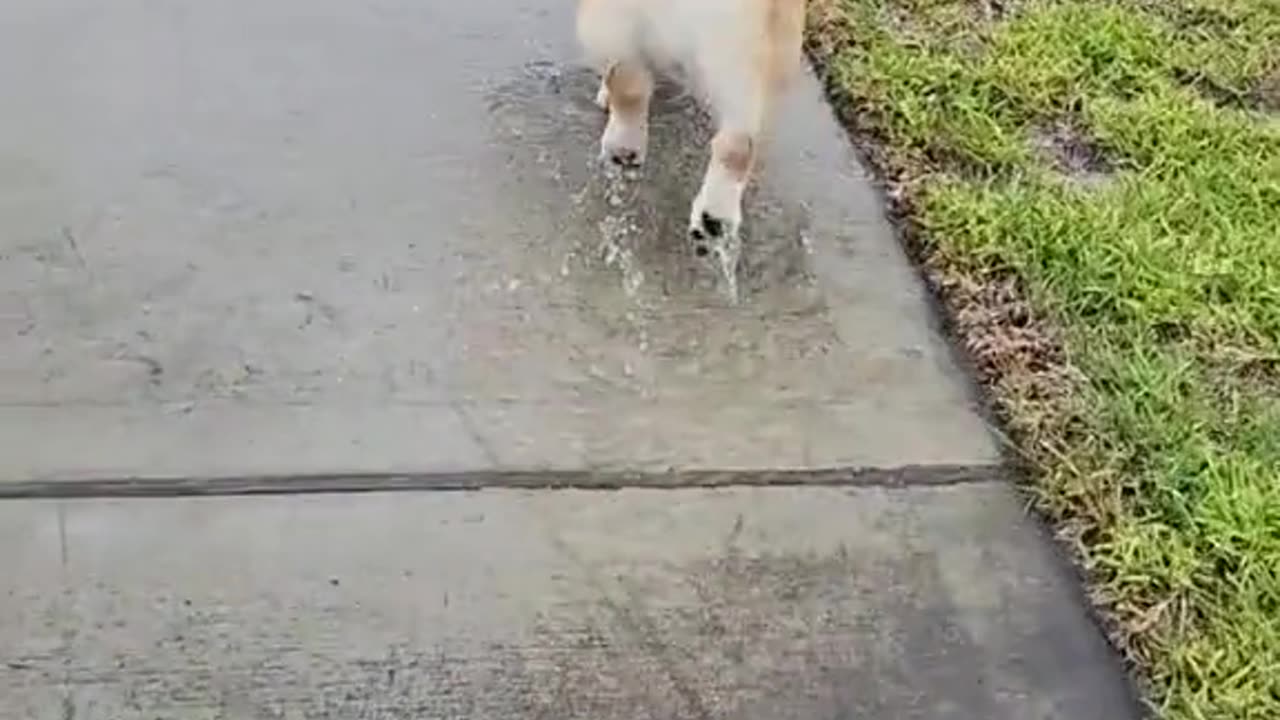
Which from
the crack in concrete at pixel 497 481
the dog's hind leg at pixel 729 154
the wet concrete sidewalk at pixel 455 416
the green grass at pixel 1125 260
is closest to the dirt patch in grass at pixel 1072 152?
the green grass at pixel 1125 260

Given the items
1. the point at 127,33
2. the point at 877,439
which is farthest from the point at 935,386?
the point at 127,33

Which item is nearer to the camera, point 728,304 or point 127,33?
point 728,304

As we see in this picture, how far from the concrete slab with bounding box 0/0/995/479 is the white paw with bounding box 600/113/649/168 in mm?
45

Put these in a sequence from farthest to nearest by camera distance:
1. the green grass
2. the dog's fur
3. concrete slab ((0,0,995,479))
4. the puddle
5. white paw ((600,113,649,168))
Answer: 1. white paw ((600,113,649,168))
2. the puddle
3. the dog's fur
4. concrete slab ((0,0,995,479))
5. the green grass

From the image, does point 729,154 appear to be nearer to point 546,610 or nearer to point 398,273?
point 398,273

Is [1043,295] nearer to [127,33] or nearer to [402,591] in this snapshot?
[402,591]

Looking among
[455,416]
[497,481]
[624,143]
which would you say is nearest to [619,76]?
[624,143]

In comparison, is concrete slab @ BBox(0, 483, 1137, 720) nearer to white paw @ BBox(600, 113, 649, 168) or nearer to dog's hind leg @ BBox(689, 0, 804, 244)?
dog's hind leg @ BBox(689, 0, 804, 244)

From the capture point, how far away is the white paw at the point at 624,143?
3.83 meters

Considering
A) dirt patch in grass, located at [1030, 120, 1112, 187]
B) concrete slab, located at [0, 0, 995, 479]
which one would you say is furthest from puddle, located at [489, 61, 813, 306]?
dirt patch in grass, located at [1030, 120, 1112, 187]

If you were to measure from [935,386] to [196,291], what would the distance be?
1207 millimetres

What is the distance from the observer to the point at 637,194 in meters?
3.78

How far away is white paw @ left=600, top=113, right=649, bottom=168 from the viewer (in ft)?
12.6

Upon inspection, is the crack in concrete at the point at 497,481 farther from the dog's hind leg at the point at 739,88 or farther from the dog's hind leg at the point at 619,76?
the dog's hind leg at the point at 619,76
